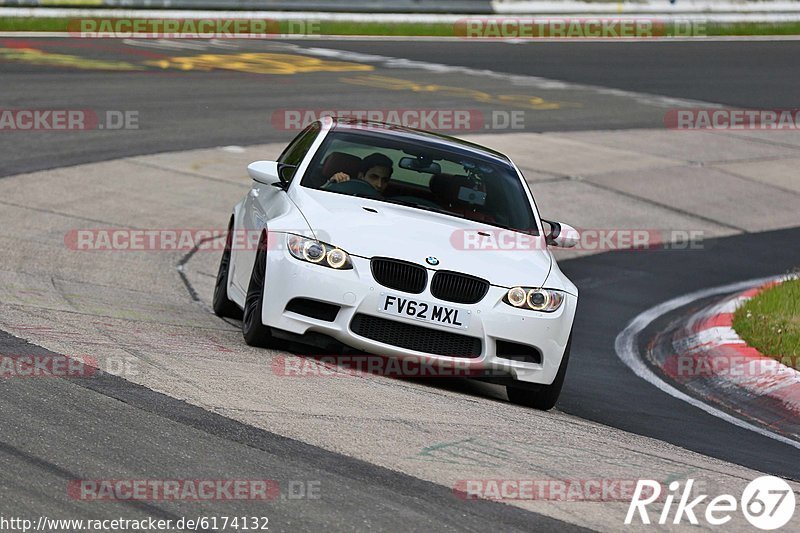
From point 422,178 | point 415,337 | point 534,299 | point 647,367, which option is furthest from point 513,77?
point 415,337

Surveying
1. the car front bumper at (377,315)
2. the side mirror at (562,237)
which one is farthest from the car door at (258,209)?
the side mirror at (562,237)

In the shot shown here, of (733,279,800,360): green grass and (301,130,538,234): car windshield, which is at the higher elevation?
(301,130,538,234): car windshield

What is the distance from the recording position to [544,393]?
8234 mm

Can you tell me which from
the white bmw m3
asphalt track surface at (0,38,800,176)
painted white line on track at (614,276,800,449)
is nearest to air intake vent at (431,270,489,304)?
the white bmw m3

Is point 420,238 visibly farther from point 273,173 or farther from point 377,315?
point 273,173

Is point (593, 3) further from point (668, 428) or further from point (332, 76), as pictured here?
point (668, 428)

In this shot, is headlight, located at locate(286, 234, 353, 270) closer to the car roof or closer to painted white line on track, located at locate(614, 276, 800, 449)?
the car roof

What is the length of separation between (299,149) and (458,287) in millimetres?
2260

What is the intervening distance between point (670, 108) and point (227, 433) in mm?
19465

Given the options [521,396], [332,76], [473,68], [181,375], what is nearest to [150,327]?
[181,375]

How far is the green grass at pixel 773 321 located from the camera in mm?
10156

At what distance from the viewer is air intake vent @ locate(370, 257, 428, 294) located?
7902 millimetres

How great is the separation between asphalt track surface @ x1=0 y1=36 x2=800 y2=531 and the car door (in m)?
1.87

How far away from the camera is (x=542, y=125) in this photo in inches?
856
